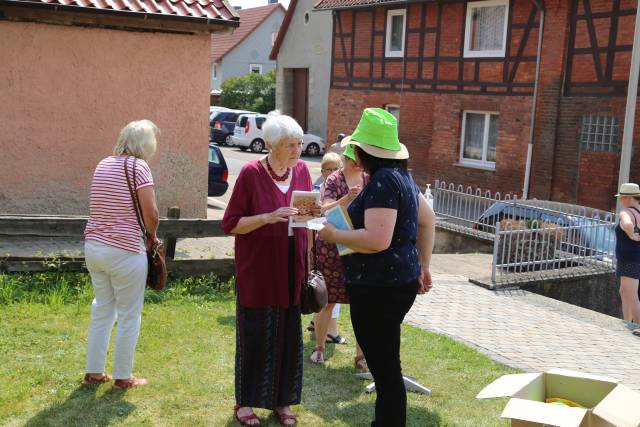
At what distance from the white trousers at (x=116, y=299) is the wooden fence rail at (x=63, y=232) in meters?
2.64

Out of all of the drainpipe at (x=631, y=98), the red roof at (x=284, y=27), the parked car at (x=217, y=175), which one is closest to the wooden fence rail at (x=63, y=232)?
the drainpipe at (x=631, y=98)

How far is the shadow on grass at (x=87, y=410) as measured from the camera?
4609 mm

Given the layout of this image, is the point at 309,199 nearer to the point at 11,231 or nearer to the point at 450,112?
the point at 11,231

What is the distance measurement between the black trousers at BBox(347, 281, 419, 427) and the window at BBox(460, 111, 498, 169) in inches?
707

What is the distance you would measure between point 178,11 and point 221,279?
461 centimetres

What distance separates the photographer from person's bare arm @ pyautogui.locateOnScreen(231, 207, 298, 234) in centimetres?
436

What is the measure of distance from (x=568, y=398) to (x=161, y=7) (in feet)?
28.3

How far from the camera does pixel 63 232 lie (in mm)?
7453

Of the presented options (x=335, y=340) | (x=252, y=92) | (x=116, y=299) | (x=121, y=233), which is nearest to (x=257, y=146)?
(x=252, y=92)

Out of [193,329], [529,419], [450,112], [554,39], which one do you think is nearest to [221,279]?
[193,329]

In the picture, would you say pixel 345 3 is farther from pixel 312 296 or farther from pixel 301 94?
pixel 312 296

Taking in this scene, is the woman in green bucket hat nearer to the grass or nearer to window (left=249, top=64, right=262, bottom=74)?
the grass

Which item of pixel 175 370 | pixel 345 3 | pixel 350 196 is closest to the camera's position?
pixel 350 196

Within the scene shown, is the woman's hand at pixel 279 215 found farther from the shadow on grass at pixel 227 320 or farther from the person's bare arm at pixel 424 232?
the shadow on grass at pixel 227 320
